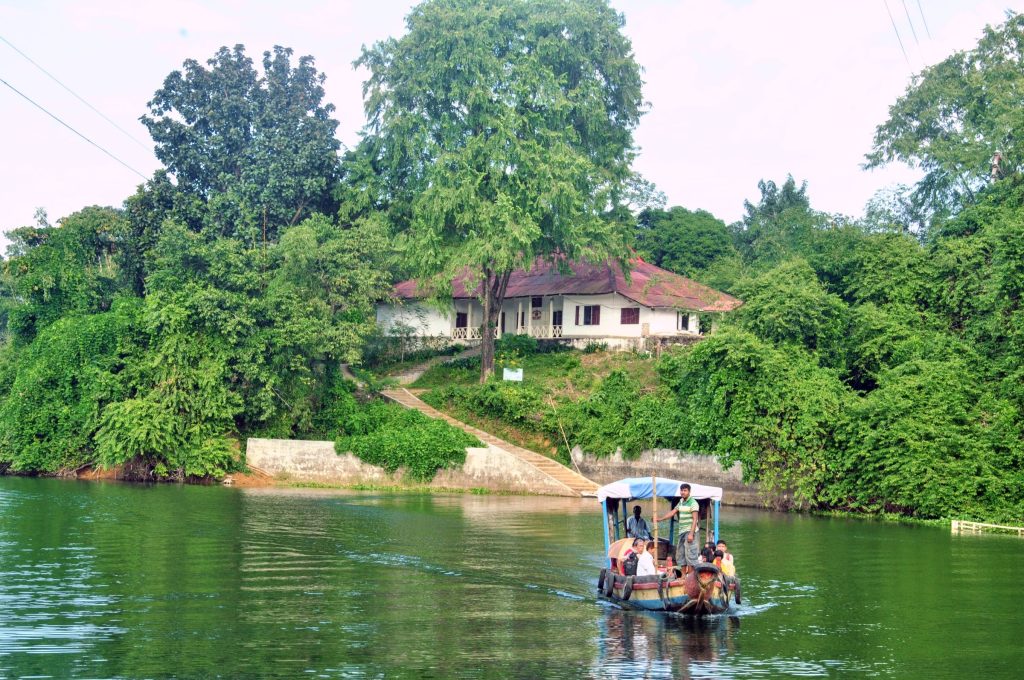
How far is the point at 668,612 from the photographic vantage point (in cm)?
1975

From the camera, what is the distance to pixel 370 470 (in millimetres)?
43438

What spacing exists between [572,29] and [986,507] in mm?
28902

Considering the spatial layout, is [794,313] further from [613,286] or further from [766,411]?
[613,286]

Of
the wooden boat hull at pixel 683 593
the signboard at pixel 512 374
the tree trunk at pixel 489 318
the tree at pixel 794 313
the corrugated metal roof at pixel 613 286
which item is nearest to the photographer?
the wooden boat hull at pixel 683 593

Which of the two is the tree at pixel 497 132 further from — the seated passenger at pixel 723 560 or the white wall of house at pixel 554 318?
the seated passenger at pixel 723 560

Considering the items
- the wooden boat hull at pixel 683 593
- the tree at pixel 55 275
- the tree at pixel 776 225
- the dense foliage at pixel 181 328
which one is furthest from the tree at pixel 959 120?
the tree at pixel 55 275

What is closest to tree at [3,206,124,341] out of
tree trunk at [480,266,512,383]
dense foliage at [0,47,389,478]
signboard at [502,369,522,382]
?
dense foliage at [0,47,389,478]

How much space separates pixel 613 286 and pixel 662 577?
36.3 metres

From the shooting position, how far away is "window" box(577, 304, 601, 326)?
5606 cm

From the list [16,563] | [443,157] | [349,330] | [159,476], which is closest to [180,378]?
[159,476]

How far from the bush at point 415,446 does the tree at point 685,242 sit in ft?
85.9

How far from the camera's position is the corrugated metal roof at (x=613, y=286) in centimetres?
5194

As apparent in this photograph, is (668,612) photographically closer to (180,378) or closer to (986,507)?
(986,507)

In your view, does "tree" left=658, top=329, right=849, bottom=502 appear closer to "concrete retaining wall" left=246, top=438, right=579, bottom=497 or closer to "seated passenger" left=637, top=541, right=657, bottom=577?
"concrete retaining wall" left=246, top=438, right=579, bottom=497
